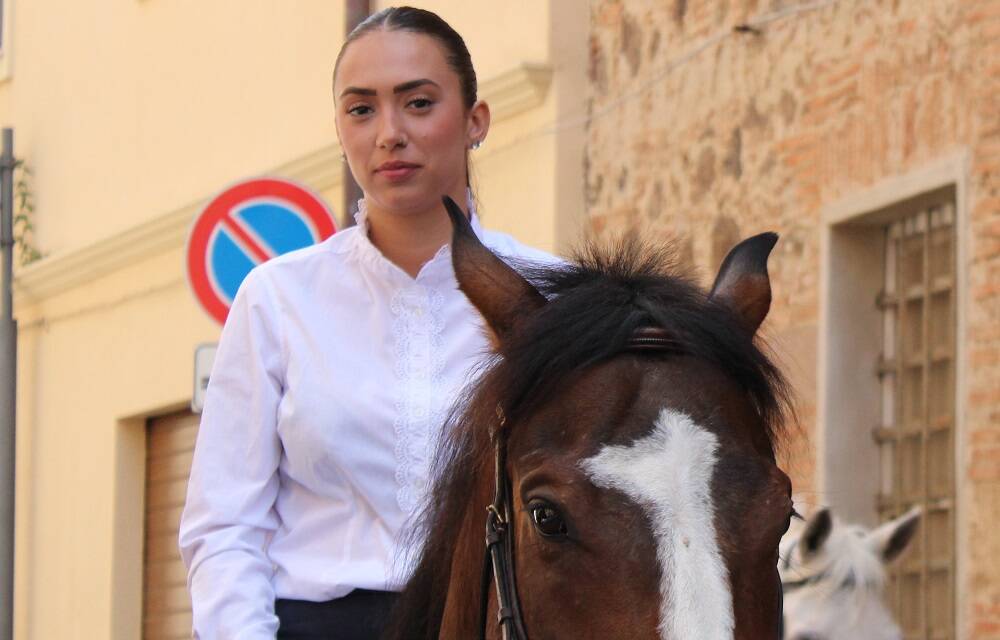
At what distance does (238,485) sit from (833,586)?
522 cm

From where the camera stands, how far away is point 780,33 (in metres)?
11.6

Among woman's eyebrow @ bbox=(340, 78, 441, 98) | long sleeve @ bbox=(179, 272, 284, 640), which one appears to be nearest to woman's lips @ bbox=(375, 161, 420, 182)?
woman's eyebrow @ bbox=(340, 78, 441, 98)

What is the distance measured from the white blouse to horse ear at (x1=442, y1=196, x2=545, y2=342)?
43 cm

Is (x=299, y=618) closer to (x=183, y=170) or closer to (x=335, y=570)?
(x=335, y=570)

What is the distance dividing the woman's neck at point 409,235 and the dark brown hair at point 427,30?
10.5 inches

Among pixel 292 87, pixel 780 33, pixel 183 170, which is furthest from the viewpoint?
pixel 183 170

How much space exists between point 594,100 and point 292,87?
13.9 feet

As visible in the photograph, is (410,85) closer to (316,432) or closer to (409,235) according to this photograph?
(409,235)

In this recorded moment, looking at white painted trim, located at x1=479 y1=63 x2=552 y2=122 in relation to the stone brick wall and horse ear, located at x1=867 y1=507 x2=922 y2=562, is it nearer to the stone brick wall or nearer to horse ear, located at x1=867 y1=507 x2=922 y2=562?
the stone brick wall

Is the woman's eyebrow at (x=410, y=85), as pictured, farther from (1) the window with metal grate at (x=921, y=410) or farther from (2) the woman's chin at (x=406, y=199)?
(1) the window with metal grate at (x=921, y=410)

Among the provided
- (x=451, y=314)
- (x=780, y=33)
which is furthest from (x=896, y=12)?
(x=451, y=314)

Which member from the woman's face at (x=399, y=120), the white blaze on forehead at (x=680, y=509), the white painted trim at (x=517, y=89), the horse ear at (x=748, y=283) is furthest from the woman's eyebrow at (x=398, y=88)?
the white painted trim at (x=517, y=89)

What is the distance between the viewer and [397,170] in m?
4.30

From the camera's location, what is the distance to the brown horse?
10.6 ft
